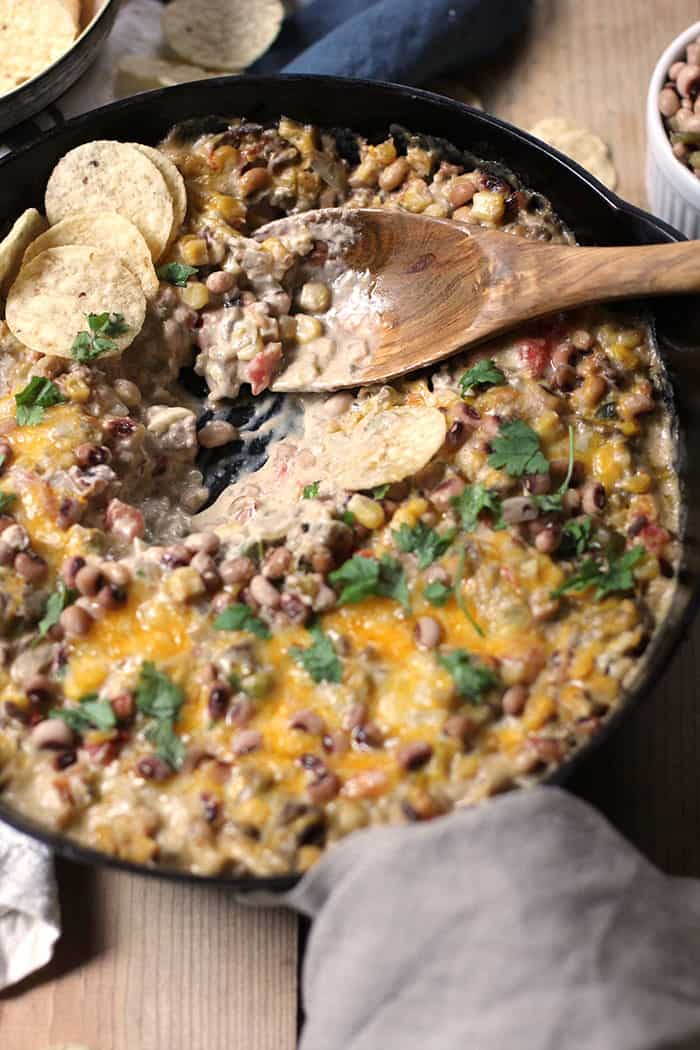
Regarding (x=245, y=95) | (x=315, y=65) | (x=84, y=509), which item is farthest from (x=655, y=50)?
(x=84, y=509)

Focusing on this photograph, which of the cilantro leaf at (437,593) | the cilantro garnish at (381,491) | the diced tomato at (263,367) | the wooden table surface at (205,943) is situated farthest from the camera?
the diced tomato at (263,367)

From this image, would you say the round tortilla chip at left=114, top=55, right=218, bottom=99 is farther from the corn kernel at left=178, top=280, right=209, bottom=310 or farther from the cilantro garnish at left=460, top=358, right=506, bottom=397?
the cilantro garnish at left=460, top=358, right=506, bottom=397

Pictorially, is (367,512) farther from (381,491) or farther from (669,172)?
(669,172)

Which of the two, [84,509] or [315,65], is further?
[315,65]

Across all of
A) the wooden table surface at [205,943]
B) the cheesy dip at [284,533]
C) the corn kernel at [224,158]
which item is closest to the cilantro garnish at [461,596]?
the cheesy dip at [284,533]

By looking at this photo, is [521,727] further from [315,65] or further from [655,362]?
[315,65]

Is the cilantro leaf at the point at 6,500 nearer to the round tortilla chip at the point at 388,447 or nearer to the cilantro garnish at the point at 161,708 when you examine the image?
the cilantro garnish at the point at 161,708
